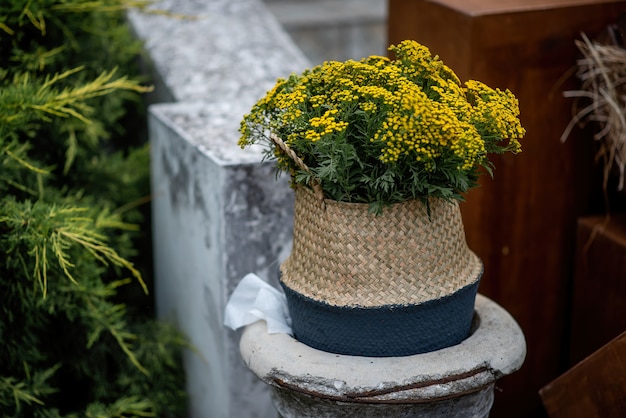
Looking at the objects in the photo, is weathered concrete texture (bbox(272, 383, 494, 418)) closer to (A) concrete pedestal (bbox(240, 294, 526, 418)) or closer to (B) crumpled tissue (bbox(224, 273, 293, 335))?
(A) concrete pedestal (bbox(240, 294, 526, 418))

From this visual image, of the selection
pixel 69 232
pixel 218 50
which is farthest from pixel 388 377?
pixel 218 50

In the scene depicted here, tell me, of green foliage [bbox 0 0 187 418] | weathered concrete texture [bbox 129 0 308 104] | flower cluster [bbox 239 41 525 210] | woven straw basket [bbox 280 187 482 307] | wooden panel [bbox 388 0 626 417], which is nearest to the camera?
flower cluster [bbox 239 41 525 210]

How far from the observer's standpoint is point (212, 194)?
2695mm

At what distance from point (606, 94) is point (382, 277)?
3.60ft

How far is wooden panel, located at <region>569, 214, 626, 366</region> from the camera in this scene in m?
2.54

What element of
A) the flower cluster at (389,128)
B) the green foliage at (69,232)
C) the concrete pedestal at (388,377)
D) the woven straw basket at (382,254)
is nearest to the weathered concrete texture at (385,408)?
the concrete pedestal at (388,377)

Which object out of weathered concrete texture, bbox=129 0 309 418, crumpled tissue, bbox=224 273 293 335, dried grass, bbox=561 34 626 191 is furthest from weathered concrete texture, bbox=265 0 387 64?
crumpled tissue, bbox=224 273 293 335

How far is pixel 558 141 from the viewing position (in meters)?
2.73

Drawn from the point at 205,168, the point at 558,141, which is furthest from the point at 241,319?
the point at 558,141

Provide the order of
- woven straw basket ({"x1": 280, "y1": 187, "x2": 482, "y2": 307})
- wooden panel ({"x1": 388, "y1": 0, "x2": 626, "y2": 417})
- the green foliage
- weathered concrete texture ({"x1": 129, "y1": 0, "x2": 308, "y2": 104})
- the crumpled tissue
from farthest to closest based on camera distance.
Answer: weathered concrete texture ({"x1": 129, "y1": 0, "x2": 308, "y2": 104}) < wooden panel ({"x1": 388, "y1": 0, "x2": 626, "y2": 417}) < the green foliage < the crumpled tissue < woven straw basket ({"x1": 280, "y1": 187, "x2": 482, "y2": 307})

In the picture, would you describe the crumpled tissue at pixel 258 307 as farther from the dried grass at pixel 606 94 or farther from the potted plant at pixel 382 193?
the dried grass at pixel 606 94

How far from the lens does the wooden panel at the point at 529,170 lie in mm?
2586

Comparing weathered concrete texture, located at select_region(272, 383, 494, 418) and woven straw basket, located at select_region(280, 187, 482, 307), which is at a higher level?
woven straw basket, located at select_region(280, 187, 482, 307)

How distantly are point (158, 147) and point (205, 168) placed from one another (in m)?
0.59
